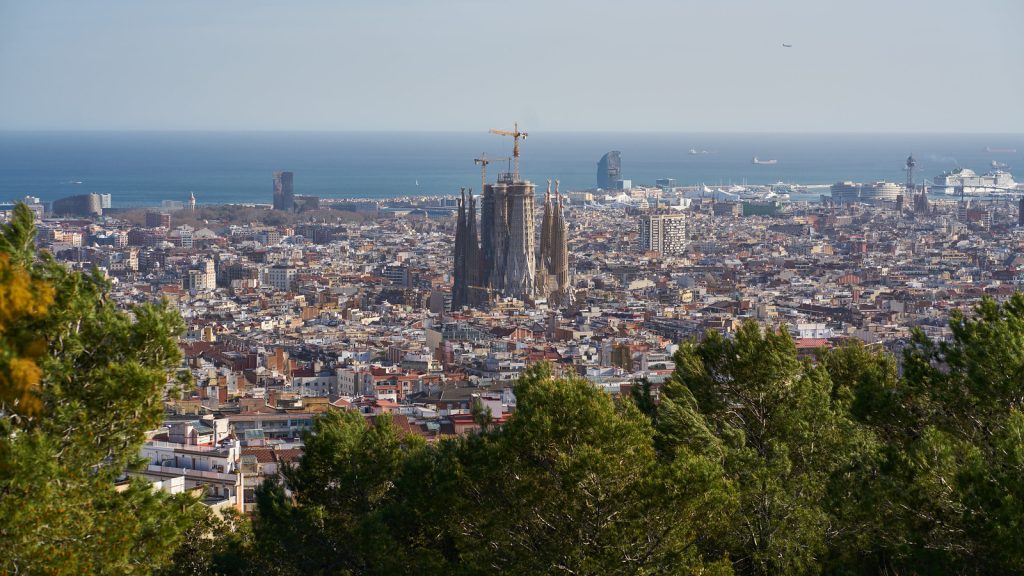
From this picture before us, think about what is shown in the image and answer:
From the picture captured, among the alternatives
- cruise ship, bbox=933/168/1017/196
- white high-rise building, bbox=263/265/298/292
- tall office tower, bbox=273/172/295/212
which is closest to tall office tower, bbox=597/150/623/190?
cruise ship, bbox=933/168/1017/196

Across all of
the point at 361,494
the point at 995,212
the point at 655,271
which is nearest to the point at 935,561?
the point at 361,494

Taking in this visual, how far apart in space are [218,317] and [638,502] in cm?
5163

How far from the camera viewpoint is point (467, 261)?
63.6 meters

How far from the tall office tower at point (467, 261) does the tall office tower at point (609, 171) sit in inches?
4780

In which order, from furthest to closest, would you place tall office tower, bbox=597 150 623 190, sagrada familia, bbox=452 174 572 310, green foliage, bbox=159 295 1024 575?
tall office tower, bbox=597 150 623 190 < sagrada familia, bbox=452 174 572 310 < green foliage, bbox=159 295 1024 575

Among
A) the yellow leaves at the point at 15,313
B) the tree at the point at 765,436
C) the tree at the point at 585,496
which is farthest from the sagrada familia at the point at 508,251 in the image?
the yellow leaves at the point at 15,313

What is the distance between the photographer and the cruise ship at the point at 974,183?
176875 mm

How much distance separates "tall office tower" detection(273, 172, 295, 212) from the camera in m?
142

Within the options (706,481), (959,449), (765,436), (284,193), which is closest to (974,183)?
(284,193)

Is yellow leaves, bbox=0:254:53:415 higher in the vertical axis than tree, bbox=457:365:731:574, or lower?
higher

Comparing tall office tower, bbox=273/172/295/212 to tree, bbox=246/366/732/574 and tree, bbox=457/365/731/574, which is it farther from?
tree, bbox=457/365/731/574

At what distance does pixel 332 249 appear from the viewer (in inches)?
4183

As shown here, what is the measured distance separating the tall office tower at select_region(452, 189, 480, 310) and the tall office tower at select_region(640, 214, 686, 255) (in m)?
43.2

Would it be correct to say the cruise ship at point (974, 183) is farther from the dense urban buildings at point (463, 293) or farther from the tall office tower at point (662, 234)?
the tall office tower at point (662, 234)
